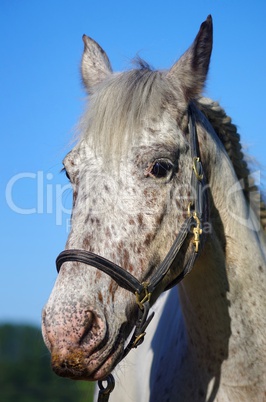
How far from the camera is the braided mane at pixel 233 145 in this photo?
405 centimetres

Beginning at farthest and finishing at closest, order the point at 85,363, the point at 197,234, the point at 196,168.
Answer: the point at 196,168, the point at 197,234, the point at 85,363

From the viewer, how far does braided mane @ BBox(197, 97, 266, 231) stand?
4.05 metres

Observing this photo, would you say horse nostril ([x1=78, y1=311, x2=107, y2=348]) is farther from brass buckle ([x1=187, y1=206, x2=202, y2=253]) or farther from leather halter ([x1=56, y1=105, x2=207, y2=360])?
brass buckle ([x1=187, y1=206, x2=202, y2=253])

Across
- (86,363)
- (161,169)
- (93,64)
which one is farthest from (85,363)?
(93,64)

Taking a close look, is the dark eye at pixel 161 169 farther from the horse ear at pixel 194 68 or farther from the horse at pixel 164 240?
the horse ear at pixel 194 68

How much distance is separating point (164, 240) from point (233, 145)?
1195 millimetres

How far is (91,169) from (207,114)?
118 centimetres

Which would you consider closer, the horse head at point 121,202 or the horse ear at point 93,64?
the horse head at point 121,202

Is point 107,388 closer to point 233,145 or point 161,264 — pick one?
point 161,264

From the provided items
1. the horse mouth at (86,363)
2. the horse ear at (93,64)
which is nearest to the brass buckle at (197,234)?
the horse mouth at (86,363)

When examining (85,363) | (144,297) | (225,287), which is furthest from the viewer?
(225,287)

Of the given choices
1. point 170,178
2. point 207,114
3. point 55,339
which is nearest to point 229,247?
point 170,178

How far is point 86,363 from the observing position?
2766 millimetres

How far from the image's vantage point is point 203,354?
3.61 meters
